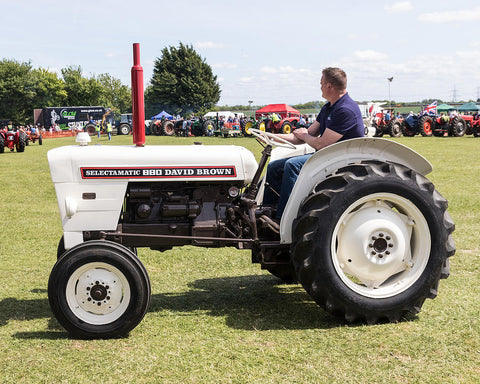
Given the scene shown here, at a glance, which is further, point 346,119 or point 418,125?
point 418,125

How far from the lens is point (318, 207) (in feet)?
12.8

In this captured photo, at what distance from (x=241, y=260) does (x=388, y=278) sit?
89.2 inches

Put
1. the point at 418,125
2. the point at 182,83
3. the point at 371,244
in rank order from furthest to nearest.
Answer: the point at 182,83 < the point at 418,125 < the point at 371,244

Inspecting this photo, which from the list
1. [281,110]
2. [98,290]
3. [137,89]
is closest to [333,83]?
[137,89]

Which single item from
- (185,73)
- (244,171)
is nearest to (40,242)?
(244,171)

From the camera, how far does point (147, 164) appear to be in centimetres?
413

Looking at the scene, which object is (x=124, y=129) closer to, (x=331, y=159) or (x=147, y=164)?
(x=147, y=164)

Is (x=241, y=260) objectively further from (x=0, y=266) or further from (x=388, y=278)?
(x=0, y=266)

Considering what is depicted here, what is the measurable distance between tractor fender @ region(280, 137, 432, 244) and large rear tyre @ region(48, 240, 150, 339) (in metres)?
1.16

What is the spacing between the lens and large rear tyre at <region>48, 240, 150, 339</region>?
3789 mm

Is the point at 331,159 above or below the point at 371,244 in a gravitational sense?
above

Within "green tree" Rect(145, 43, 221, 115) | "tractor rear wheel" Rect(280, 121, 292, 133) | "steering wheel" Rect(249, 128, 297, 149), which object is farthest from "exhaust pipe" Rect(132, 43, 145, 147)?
"green tree" Rect(145, 43, 221, 115)

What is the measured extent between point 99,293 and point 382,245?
209 cm

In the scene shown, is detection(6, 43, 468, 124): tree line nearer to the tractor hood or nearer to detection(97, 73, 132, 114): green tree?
detection(97, 73, 132, 114): green tree
